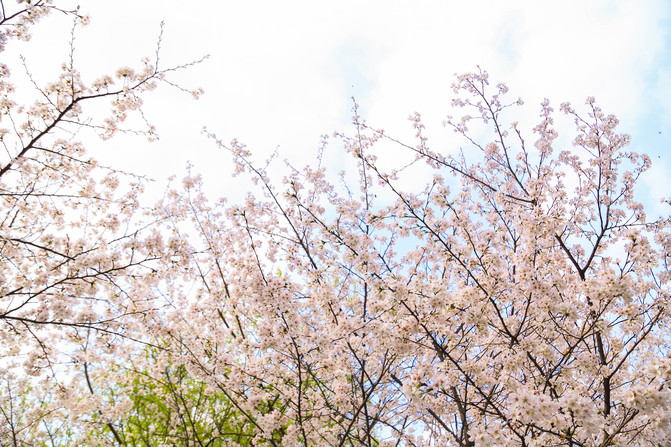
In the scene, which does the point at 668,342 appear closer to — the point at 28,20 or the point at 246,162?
the point at 246,162

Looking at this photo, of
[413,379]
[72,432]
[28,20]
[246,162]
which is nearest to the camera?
[413,379]

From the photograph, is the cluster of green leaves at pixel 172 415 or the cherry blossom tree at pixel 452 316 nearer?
the cherry blossom tree at pixel 452 316

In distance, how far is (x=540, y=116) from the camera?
756 centimetres

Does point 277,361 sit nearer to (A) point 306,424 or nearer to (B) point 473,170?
(A) point 306,424

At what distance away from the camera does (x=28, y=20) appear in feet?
14.1

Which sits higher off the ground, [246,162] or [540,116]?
[540,116]

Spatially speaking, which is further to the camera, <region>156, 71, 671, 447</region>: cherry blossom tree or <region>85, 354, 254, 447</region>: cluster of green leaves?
<region>85, 354, 254, 447</region>: cluster of green leaves

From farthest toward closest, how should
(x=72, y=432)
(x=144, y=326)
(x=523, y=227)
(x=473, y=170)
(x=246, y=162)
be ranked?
(x=72, y=432)
(x=473, y=170)
(x=246, y=162)
(x=144, y=326)
(x=523, y=227)

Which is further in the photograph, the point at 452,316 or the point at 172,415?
the point at 172,415

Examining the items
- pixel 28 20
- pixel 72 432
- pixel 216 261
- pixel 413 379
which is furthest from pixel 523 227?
pixel 72 432

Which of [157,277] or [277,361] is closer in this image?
[157,277]

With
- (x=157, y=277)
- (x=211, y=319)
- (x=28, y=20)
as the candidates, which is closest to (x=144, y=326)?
(x=157, y=277)

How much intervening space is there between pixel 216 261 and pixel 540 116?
21.2 feet

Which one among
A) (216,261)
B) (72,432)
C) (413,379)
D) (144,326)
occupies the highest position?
(216,261)
